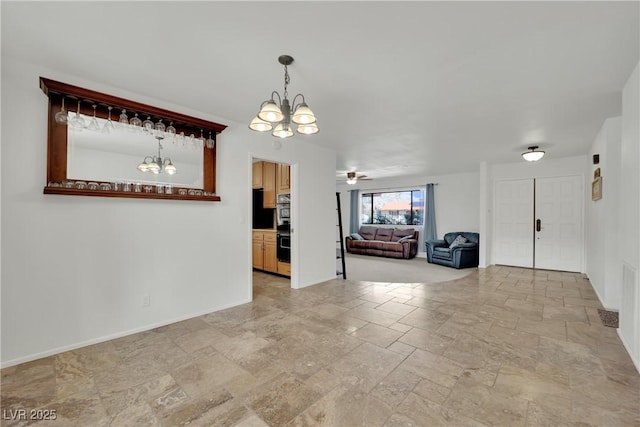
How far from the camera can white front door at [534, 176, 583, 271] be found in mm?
5570

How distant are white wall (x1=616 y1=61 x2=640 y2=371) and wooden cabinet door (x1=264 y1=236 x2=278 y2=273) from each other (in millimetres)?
4584

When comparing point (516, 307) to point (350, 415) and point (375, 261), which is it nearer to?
point (350, 415)

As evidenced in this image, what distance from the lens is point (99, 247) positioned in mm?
2572

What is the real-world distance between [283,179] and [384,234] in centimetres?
472

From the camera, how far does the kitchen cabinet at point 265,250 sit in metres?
5.38

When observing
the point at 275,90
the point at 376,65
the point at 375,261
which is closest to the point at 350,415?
the point at 376,65

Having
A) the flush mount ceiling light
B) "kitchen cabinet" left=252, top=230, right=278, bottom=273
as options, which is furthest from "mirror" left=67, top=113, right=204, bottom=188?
the flush mount ceiling light

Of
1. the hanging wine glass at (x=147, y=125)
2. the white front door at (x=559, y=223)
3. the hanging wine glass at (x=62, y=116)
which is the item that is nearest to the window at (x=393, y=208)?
the white front door at (x=559, y=223)

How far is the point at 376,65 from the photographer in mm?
2238

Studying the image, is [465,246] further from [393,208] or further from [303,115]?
[303,115]

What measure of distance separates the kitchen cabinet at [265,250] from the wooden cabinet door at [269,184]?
1.86 ft

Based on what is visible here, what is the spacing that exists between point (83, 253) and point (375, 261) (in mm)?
6235

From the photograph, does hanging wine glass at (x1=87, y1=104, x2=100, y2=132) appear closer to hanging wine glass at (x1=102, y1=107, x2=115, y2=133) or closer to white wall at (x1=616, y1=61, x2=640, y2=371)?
hanging wine glass at (x1=102, y1=107, x2=115, y2=133)

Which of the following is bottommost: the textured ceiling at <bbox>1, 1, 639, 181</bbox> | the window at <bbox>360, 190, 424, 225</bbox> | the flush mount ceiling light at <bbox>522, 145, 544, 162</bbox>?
the window at <bbox>360, 190, 424, 225</bbox>
